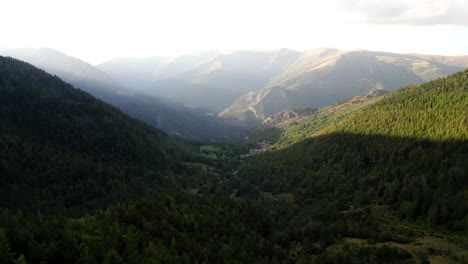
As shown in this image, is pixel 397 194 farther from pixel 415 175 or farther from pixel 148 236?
pixel 148 236

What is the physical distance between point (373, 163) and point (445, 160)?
46787 mm

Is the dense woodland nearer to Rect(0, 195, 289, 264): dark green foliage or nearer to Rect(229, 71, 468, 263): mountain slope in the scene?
Rect(0, 195, 289, 264): dark green foliage

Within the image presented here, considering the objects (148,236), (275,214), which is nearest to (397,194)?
(275,214)

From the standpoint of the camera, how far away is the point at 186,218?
11000 cm

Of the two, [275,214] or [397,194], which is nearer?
[397,194]

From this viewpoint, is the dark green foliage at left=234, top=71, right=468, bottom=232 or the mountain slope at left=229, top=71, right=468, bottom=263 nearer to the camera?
the mountain slope at left=229, top=71, right=468, bottom=263

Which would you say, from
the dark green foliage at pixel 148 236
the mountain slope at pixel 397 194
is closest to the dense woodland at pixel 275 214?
the dark green foliage at pixel 148 236

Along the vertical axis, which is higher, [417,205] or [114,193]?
[417,205]

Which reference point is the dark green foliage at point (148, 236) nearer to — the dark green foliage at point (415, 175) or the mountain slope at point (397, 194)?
the mountain slope at point (397, 194)

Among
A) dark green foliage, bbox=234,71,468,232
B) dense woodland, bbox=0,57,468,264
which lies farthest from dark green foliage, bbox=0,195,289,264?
dark green foliage, bbox=234,71,468,232

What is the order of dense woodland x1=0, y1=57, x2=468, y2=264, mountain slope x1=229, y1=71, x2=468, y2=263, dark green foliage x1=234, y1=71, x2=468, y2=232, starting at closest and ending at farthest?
dense woodland x1=0, y1=57, x2=468, y2=264 < mountain slope x1=229, y1=71, x2=468, y2=263 < dark green foliage x1=234, y1=71, x2=468, y2=232

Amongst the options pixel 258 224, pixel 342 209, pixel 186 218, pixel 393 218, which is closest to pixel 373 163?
pixel 342 209

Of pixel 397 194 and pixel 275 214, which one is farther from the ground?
pixel 397 194

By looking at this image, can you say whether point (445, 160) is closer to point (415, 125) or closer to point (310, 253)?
point (415, 125)
